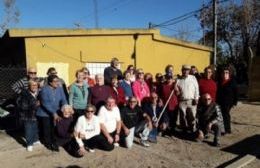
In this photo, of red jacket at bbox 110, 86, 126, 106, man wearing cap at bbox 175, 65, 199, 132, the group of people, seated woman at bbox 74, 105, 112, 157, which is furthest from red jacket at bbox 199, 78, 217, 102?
seated woman at bbox 74, 105, 112, 157

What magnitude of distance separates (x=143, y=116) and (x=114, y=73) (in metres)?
1.27

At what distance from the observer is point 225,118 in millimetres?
10219

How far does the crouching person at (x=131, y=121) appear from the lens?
28.6ft

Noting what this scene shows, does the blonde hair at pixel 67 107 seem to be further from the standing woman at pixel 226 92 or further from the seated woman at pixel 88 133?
the standing woman at pixel 226 92

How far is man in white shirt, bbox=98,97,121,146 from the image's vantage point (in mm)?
8391

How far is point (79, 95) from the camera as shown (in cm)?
855

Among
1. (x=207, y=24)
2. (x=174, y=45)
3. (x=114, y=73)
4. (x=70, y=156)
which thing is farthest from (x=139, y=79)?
(x=207, y=24)

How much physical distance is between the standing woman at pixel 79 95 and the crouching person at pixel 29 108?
0.77 m

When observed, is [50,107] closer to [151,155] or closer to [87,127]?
[87,127]

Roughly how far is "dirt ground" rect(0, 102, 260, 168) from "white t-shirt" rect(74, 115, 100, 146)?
41cm

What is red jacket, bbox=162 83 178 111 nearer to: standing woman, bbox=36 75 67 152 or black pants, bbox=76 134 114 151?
black pants, bbox=76 134 114 151

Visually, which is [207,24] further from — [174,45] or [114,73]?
[114,73]

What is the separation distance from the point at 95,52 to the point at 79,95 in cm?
614

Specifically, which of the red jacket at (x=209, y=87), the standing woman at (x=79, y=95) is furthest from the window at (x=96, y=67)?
the standing woman at (x=79, y=95)
